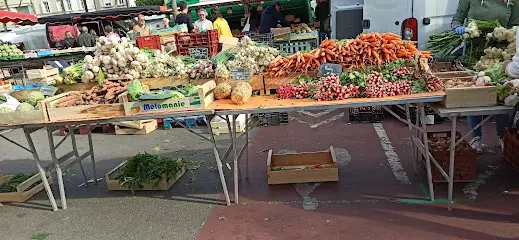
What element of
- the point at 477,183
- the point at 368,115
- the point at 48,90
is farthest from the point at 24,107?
the point at 368,115

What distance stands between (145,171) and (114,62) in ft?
5.00

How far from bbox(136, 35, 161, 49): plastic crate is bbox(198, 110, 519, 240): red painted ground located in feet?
11.2

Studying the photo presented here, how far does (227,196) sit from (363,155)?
2338mm

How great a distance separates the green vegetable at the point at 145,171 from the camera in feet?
17.4

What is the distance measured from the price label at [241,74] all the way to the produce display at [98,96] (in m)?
1.32

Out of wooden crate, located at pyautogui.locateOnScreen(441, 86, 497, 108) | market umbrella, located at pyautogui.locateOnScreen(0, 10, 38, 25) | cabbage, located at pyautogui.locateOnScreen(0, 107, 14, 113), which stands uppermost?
market umbrella, located at pyautogui.locateOnScreen(0, 10, 38, 25)

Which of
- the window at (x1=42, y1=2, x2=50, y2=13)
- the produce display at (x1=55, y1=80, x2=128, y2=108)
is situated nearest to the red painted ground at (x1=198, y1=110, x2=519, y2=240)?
the produce display at (x1=55, y1=80, x2=128, y2=108)

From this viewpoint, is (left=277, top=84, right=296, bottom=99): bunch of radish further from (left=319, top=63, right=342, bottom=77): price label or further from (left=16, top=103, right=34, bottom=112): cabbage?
(left=16, top=103, right=34, bottom=112): cabbage

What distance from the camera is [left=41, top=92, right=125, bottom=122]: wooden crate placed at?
4398mm

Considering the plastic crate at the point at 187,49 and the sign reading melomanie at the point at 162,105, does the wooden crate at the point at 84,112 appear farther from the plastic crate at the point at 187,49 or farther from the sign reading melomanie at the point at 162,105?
the plastic crate at the point at 187,49

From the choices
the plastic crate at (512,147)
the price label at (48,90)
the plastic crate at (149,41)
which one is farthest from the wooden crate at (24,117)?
the plastic crate at (512,147)

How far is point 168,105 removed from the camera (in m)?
4.27

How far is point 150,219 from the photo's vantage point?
15.1ft

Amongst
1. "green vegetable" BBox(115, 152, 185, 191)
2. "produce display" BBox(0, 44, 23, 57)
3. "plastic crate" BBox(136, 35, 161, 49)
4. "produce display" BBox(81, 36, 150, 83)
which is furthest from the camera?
"produce display" BBox(0, 44, 23, 57)
